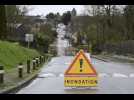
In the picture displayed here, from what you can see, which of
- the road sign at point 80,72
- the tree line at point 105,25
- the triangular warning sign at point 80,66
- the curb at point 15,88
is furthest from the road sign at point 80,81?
the tree line at point 105,25

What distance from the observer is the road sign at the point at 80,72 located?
2020 cm

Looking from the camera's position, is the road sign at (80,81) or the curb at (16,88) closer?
the curb at (16,88)

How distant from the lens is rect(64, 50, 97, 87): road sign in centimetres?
2020

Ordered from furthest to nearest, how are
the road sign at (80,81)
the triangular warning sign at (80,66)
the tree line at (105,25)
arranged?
the tree line at (105,25) → the road sign at (80,81) → the triangular warning sign at (80,66)

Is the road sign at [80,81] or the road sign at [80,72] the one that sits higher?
the road sign at [80,72]

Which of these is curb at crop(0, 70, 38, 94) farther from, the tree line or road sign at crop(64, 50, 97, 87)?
the tree line

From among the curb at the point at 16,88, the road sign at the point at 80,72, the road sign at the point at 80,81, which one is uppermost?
the road sign at the point at 80,72

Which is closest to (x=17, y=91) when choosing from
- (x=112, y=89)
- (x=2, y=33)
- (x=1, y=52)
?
Result: (x=112, y=89)

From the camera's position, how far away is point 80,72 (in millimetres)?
Result: 20234

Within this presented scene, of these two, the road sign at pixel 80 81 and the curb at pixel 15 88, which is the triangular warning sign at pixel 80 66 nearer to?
the road sign at pixel 80 81

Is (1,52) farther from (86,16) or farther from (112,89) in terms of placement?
(86,16)

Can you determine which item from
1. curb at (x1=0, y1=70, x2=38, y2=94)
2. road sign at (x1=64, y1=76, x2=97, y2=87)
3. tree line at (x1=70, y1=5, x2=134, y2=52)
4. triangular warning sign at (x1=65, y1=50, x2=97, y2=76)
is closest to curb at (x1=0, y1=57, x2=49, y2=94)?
curb at (x1=0, y1=70, x2=38, y2=94)

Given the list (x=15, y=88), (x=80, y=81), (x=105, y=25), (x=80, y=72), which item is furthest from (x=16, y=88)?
(x=105, y=25)
